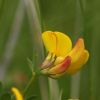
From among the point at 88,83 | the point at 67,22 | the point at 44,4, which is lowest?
the point at 88,83

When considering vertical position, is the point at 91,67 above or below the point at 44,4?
below

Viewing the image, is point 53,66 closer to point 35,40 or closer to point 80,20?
point 35,40

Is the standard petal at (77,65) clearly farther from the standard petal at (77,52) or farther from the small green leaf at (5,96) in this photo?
the small green leaf at (5,96)

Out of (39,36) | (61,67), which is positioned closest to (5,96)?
(61,67)

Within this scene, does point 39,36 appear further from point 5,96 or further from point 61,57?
point 5,96

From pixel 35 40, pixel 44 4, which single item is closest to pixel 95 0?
pixel 44 4
